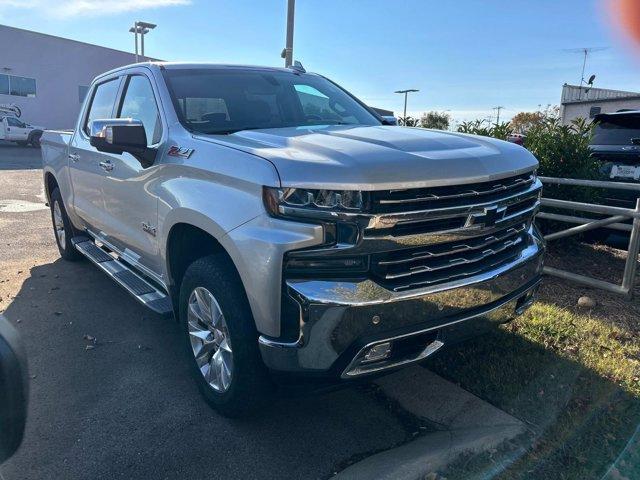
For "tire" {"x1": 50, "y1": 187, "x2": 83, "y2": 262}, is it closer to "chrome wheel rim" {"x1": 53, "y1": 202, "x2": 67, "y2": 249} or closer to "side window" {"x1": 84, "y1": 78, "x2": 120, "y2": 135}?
"chrome wheel rim" {"x1": 53, "y1": 202, "x2": 67, "y2": 249}

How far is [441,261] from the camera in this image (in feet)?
8.47

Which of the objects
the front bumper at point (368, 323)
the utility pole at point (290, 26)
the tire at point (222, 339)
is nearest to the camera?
the front bumper at point (368, 323)

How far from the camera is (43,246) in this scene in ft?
23.2

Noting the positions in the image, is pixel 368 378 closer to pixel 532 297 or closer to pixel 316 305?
pixel 316 305

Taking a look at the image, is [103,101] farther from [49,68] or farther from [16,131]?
[49,68]

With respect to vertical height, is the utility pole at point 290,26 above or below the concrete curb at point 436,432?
above

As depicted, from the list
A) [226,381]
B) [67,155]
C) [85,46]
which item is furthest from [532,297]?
[85,46]

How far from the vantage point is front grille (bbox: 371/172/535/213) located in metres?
2.37

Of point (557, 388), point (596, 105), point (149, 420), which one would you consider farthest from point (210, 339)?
point (596, 105)

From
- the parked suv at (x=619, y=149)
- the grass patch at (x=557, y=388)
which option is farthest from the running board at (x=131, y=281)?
the parked suv at (x=619, y=149)

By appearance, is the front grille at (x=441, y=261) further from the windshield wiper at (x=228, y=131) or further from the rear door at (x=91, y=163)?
the rear door at (x=91, y=163)

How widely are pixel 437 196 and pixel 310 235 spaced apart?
643 millimetres

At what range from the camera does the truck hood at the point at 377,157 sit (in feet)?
7.72

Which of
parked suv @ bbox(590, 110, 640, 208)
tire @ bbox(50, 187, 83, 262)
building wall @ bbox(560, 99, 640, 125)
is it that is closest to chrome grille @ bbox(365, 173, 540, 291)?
parked suv @ bbox(590, 110, 640, 208)
